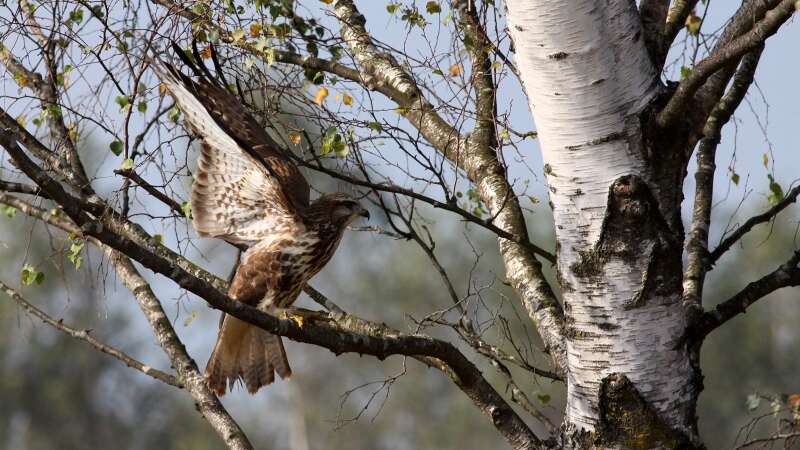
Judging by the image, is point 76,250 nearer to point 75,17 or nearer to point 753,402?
point 75,17

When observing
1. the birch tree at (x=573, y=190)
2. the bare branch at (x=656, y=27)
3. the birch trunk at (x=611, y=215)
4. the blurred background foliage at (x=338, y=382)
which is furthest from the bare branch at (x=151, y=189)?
the blurred background foliage at (x=338, y=382)

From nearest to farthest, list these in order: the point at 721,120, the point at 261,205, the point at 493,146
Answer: the point at 721,120
the point at 493,146
the point at 261,205

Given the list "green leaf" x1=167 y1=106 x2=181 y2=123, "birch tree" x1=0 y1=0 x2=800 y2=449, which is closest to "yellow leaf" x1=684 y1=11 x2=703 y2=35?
"birch tree" x1=0 y1=0 x2=800 y2=449

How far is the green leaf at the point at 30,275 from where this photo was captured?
4.24m

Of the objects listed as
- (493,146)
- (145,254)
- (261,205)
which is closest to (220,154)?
(261,205)

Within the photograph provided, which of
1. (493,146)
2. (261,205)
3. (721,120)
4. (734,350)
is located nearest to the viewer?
(721,120)

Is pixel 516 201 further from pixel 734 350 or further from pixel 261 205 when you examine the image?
pixel 734 350

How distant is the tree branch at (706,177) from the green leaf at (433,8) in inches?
42.7

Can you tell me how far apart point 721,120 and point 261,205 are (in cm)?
191

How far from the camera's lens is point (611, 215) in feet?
9.23

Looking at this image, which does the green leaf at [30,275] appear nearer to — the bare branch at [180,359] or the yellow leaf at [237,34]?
the bare branch at [180,359]

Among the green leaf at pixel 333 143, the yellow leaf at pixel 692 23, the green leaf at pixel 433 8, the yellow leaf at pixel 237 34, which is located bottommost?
the green leaf at pixel 333 143

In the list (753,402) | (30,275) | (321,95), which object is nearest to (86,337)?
(30,275)

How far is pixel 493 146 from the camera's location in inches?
170
